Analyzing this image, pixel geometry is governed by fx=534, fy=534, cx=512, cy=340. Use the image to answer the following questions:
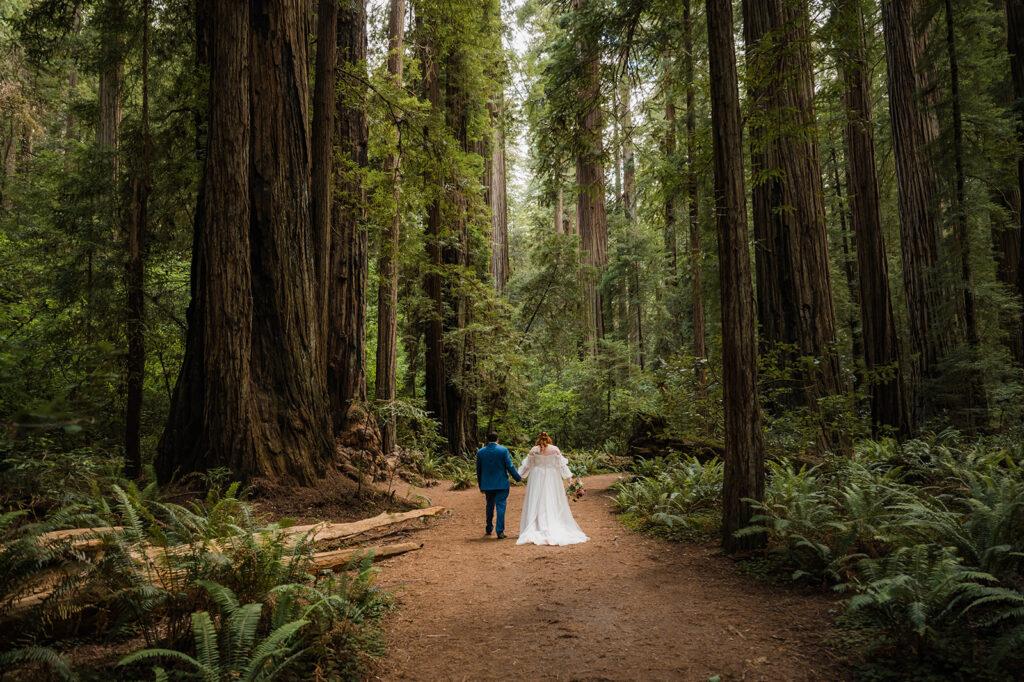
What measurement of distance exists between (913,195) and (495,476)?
11553 millimetres

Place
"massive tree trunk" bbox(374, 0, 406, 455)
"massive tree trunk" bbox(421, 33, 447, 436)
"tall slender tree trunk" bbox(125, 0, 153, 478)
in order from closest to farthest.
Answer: "tall slender tree trunk" bbox(125, 0, 153, 478), "massive tree trunk" bbox(374, 0, 406, 455), "massive tree trunk" bbox(421, 33, 447, 436)

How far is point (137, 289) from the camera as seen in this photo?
865 centimetres

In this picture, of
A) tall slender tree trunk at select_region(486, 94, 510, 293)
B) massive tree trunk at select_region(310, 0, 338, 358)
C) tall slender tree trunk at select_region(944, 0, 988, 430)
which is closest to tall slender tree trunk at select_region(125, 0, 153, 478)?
massive tree trunk at select_region(310, 0, 338, 358)

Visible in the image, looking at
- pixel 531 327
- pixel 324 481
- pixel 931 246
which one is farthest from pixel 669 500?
pixel 531 327

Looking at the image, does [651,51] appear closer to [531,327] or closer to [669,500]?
[669,500]

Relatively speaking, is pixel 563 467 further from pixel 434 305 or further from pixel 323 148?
pixel 434 305

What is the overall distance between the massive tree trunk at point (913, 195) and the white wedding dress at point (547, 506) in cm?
832

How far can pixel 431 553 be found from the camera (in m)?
6.54

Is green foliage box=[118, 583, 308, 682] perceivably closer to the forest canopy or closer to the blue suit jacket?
the forest canopy

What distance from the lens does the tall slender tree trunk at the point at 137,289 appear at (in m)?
8.50

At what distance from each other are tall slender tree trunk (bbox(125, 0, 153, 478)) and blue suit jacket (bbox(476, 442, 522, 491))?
17.9ft

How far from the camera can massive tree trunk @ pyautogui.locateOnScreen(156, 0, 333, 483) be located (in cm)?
653

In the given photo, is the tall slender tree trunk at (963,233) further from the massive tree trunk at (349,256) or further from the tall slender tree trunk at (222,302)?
the tall slender tree trunk at (222,302)

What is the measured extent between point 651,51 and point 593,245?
1229 centimetres
